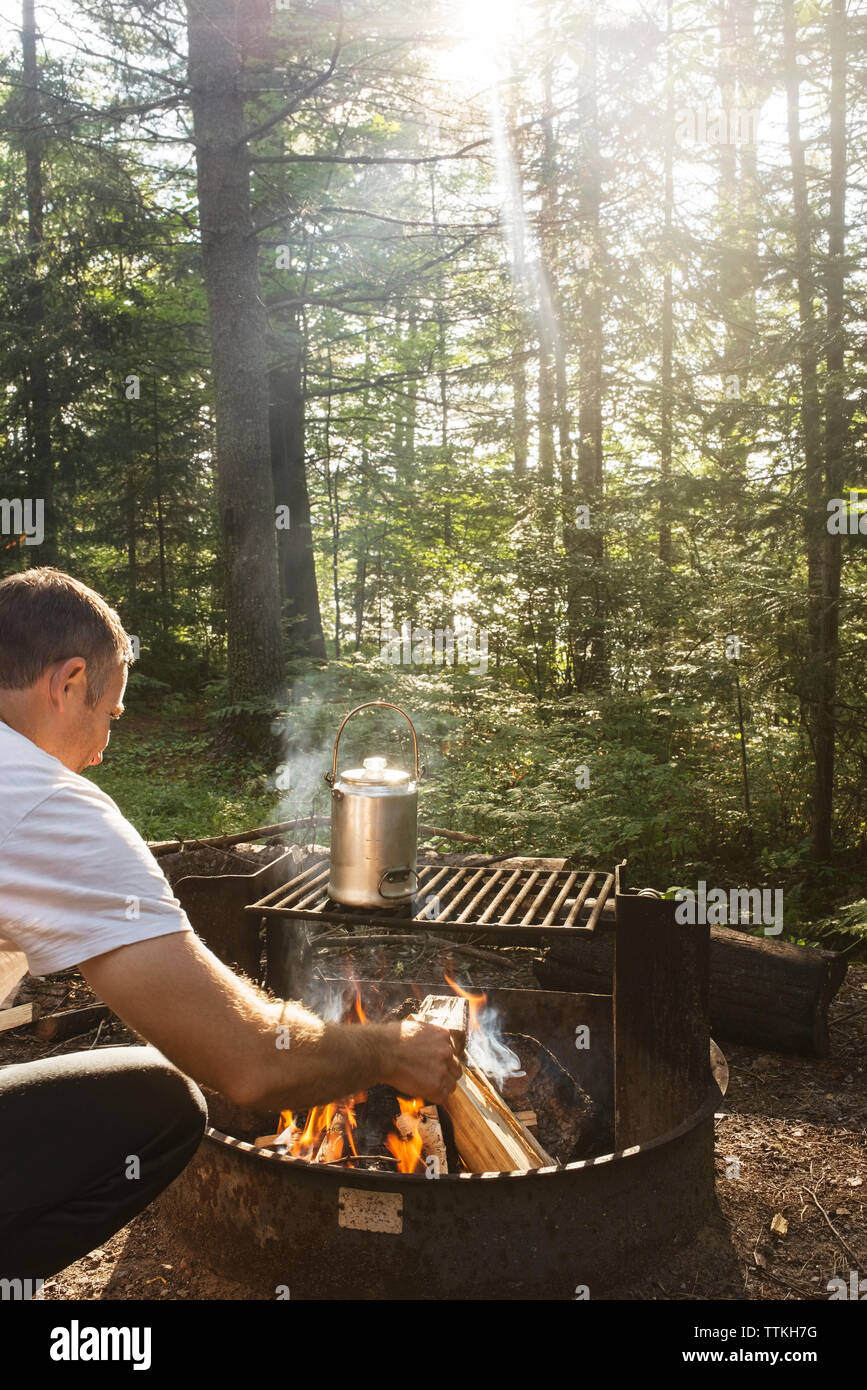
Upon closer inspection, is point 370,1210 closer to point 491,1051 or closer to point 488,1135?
point 488,1135

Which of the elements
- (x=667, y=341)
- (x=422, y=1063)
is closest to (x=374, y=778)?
(x=422, y=1063)

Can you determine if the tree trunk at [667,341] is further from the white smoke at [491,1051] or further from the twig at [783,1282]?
the twig at [783,1282]

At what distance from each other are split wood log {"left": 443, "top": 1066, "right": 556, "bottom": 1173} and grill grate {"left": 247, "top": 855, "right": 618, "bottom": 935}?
21.6 inches

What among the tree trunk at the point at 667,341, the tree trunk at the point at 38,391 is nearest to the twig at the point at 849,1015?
the tree trunk at the point at 667,341

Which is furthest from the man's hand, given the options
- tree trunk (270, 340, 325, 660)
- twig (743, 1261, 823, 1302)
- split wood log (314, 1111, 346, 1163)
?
tree trunk (270, 340, 325, 660)

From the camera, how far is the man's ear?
1957mm

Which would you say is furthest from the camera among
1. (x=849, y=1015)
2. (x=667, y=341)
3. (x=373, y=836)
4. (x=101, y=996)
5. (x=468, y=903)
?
(x=667, y=341)

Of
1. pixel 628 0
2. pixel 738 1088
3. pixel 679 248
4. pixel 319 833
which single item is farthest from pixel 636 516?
pixel 628 0

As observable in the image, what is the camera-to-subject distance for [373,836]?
266 centimetres

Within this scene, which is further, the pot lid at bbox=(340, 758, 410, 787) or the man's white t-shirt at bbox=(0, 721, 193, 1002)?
the pot lid at bbox=(340, 758, 410, 787)

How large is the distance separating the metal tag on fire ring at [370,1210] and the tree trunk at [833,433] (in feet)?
16.3

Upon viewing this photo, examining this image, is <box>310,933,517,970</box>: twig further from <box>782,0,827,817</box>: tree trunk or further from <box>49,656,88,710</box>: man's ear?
<box>49,656,88,710</box>: man's ear

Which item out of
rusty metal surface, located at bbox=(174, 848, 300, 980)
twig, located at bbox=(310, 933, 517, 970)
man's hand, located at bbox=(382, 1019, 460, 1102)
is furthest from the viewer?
twig, located at bbox=(310, 933, 517, 970)

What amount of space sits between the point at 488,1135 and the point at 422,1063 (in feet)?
2.86
